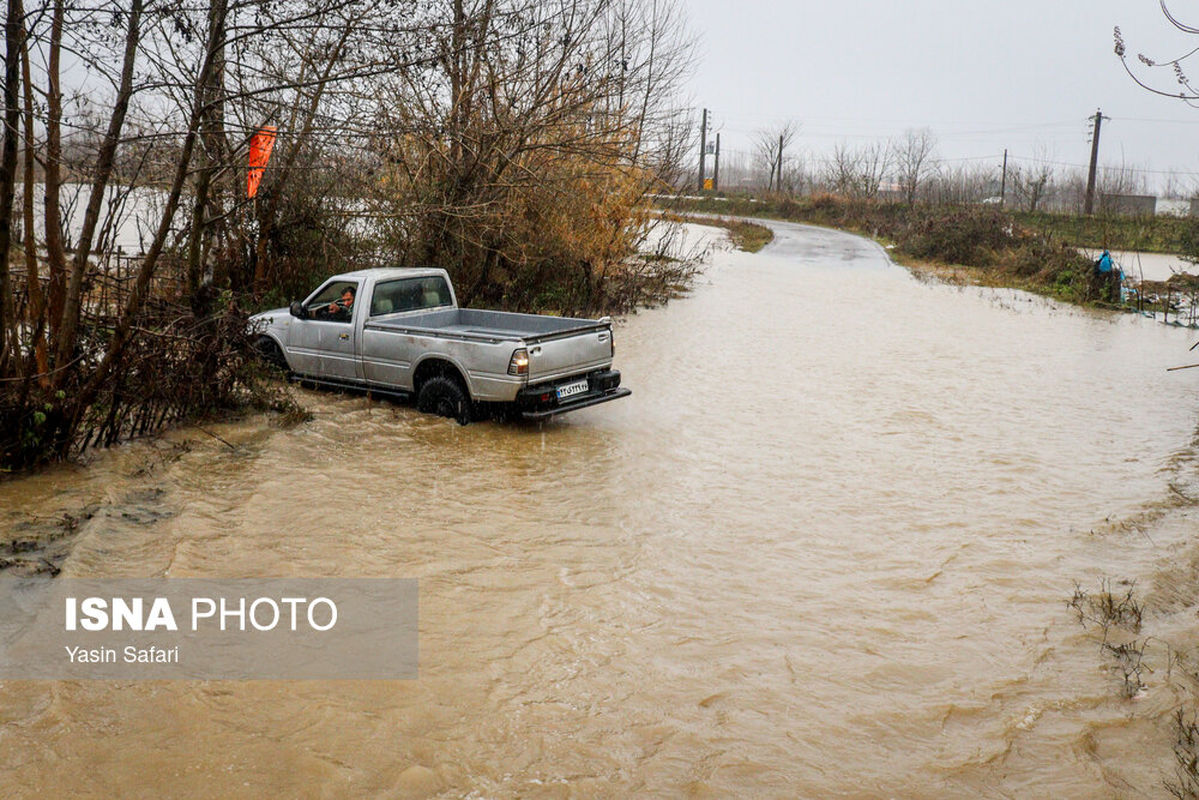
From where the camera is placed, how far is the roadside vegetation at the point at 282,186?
8.14 meters

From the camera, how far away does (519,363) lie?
35.3 ft

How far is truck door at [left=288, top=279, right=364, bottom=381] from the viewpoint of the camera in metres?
12.2

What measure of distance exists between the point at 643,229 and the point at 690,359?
5660mm

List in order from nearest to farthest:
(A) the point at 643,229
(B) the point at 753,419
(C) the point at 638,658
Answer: (C) the point at 638,658
(B) the point at 753,419
(A) the point at 643,229

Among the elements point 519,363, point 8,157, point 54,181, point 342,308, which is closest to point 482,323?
point 342,308

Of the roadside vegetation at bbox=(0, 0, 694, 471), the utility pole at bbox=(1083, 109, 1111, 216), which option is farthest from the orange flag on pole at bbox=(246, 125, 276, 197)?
the utility pole at bbox=(1083, 109, 1111, 216)

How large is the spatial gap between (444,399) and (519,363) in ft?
3.93

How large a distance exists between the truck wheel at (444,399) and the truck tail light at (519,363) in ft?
2.63

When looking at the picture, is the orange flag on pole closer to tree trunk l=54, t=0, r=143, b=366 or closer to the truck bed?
tree trunk l=54, t=0, r=143, b=366

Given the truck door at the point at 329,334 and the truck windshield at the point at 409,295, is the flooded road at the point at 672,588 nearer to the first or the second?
the truck door at the point at 329,334

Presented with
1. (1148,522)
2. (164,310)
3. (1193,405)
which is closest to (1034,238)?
(1193,405)

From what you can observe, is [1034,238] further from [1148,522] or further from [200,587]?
[200,587]

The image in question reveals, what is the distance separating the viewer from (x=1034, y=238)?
37.7 metres

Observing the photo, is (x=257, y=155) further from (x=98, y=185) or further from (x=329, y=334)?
(x=98, y=185)
